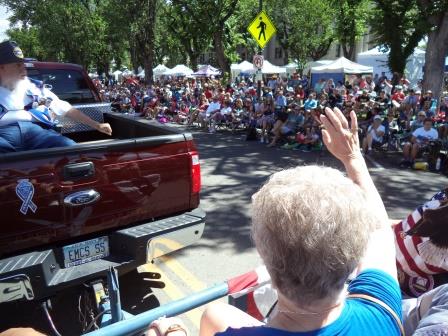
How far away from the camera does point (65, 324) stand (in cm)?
363

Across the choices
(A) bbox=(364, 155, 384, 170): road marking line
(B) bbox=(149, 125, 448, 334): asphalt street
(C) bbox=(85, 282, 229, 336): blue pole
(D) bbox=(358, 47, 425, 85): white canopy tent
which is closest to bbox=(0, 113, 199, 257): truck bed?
→ (B) bbox=(149, 125, 448, 334): asphalt street

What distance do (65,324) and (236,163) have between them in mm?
6871

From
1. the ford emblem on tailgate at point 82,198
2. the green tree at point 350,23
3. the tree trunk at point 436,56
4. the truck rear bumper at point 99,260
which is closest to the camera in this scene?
the truck rear bumper at point 99,260

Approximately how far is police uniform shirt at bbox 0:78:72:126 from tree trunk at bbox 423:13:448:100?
1279cm

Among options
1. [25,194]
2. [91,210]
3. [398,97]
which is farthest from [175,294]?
[398,97]

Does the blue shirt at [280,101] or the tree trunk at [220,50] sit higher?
the tree trunk at [220,50]

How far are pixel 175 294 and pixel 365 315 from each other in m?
2.94

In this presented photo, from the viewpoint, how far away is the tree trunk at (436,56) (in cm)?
1334

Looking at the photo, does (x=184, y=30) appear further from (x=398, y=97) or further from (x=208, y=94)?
(x=398, y=97)

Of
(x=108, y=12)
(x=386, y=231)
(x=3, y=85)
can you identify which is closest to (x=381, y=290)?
(x=386, y=231)

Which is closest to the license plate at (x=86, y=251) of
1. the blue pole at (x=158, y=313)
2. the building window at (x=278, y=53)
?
the blue pole at (x=158, y=313)

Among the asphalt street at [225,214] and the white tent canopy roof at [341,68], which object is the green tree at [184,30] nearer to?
the white tent canopy roof at [341,68]

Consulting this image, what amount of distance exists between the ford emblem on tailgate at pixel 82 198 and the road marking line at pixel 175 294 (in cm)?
132

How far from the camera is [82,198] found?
10.3ft
